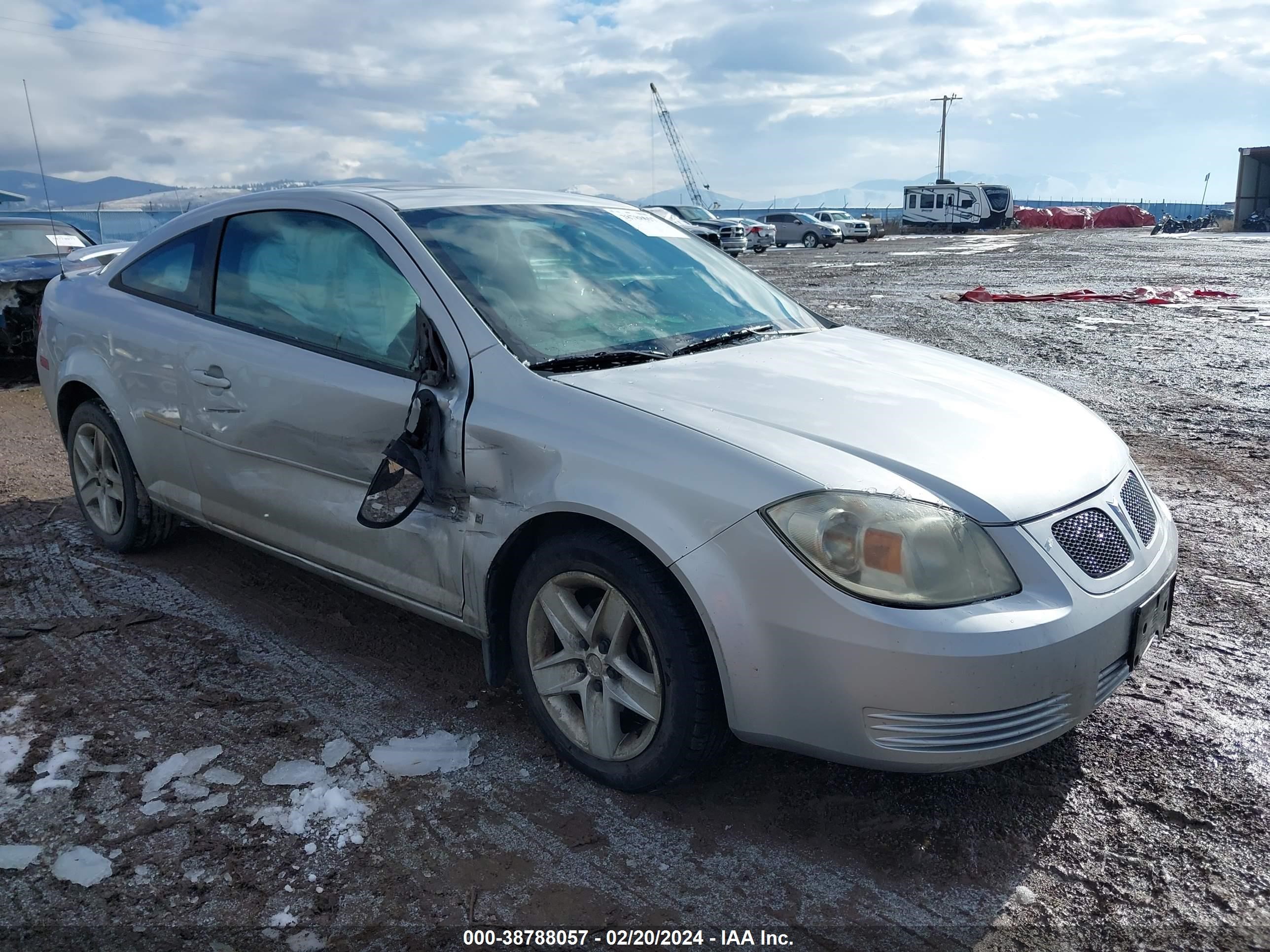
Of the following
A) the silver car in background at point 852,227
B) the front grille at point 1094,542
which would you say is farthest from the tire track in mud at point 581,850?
the silver car in background at point 852,227

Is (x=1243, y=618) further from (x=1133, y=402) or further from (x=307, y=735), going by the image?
(x=1133, y=402)

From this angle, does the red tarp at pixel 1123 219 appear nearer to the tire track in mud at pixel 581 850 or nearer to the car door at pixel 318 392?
the car door at pixel 318 392

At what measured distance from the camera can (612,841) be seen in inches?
103

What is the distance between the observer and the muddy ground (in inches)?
91.0

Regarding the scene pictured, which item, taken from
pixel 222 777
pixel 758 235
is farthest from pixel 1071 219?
pixel 222 777

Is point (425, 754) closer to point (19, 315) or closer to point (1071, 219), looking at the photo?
point (19, 315)

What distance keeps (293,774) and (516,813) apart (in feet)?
2.28

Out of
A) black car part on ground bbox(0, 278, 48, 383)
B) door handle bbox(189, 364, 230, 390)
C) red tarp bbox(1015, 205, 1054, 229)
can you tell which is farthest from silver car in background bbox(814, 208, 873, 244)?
door handle bbox(189, 364, 230, 390)

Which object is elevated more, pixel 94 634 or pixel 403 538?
pixel 403 538

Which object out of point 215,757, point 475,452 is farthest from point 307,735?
point 475,452

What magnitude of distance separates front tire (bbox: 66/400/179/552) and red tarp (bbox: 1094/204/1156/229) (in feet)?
249

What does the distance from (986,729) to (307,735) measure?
202cm

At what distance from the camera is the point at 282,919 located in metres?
2.33

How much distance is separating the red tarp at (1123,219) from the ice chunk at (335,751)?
252 feet
